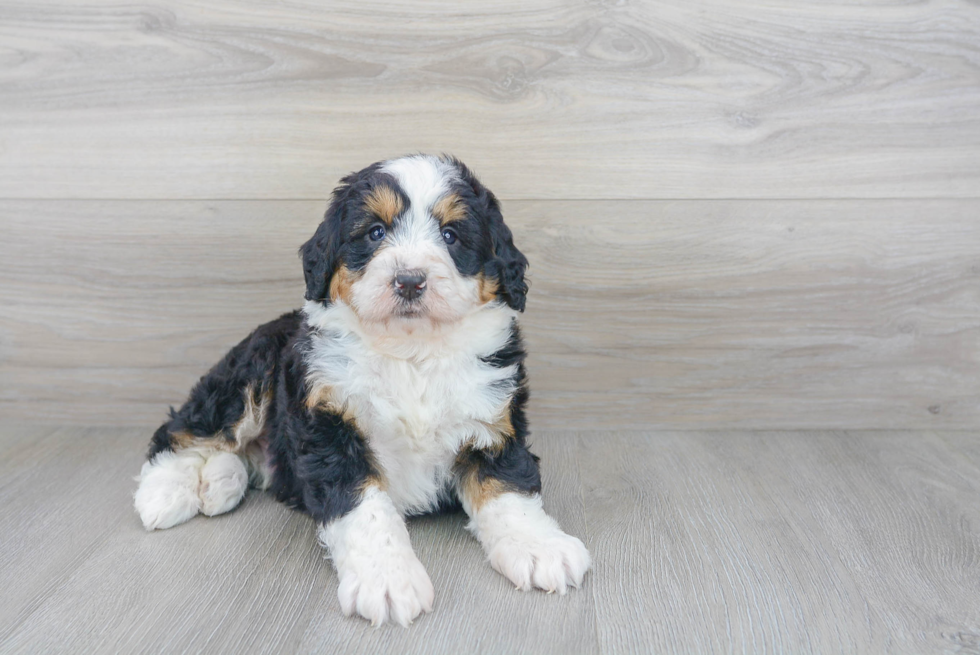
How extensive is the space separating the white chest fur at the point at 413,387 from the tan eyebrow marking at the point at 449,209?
24 cm

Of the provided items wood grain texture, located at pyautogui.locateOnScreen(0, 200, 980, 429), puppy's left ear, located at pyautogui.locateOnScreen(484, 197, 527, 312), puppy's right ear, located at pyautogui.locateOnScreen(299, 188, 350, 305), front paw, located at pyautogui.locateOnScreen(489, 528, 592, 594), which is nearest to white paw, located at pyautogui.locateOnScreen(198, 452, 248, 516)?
puppy's right ear, located at pyautogui.locateOnScreen(299, 188, 350, 305)

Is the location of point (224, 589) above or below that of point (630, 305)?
below

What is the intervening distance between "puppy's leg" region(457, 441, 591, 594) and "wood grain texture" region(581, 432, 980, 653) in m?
0.10

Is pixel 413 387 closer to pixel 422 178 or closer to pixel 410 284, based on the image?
pixel 410 284

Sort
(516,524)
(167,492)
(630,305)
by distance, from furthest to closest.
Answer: (630,305), (167,492), (516,524)

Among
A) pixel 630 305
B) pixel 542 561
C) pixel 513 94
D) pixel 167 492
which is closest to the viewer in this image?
pixel 542 561

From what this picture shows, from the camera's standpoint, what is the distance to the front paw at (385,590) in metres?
1.57

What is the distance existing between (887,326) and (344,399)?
193 centimetres

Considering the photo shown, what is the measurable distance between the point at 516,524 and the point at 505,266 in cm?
61

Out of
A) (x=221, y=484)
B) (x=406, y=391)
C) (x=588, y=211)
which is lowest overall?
(x=221, y=484)

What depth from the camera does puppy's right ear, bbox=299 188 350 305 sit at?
1871mm

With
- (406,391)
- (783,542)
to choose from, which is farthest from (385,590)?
(783,542)

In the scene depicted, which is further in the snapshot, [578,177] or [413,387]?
[578,177]

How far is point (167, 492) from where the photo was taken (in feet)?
6.63
